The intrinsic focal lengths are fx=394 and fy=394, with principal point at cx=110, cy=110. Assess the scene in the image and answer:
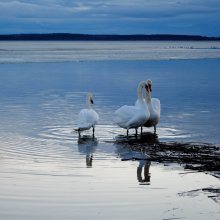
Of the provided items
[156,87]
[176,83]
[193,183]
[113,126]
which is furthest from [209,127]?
[176,83]

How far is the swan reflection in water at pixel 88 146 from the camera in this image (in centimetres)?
729

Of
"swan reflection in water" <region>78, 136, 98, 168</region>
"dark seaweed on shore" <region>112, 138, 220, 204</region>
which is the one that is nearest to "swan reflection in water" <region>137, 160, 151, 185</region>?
"dark seaweed on shore" <region>112, 138, 220, 204</region>

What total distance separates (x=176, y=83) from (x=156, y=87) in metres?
2.00

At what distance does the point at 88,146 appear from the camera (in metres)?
8.31

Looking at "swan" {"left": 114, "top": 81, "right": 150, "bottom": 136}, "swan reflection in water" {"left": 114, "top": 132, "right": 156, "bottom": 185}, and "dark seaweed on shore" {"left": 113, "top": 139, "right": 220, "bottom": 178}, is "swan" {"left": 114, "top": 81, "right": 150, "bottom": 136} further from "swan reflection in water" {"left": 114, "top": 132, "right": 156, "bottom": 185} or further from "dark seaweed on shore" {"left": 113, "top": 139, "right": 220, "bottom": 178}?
"dark seaweed on shore" {"left": 113, "top": 139, "right": 220, "bottom": 178}

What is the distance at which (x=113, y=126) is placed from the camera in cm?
1038

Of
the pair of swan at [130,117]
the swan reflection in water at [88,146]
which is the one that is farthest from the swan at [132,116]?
the swan reflection in water at [88,146]

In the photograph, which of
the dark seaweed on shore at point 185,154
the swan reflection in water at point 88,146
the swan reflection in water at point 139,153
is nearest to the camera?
the swan reflection in water at point 139,153

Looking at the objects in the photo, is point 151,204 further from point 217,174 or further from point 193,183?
point 217,174

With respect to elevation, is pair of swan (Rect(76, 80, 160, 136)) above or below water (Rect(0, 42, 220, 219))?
above

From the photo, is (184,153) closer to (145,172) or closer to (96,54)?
(145,172)

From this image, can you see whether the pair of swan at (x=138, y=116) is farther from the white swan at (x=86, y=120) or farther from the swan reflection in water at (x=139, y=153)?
the white swan at (x=86, y=120)

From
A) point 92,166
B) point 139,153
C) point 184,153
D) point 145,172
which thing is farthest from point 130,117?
point 145,172

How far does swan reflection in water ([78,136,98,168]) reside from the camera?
7286 millimetres
